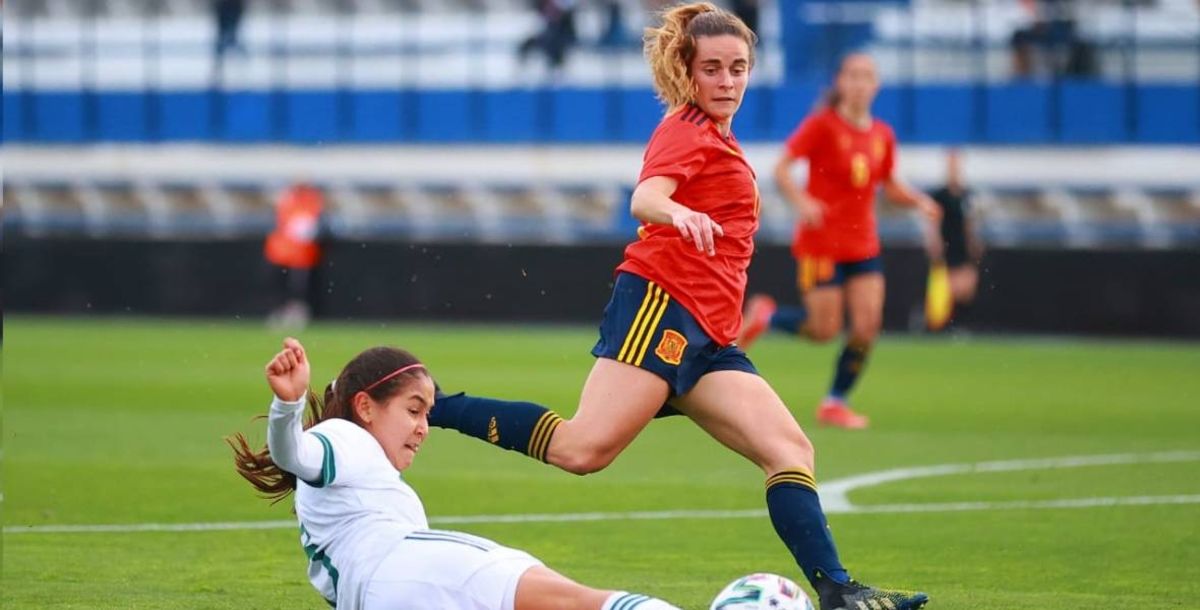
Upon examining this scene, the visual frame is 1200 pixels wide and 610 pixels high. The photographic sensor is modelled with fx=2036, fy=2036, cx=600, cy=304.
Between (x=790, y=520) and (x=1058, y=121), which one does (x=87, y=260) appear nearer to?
(x=1058, y=121)

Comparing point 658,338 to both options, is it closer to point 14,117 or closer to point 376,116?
point 376,116

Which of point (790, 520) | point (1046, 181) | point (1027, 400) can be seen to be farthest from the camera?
point (1046, 181)

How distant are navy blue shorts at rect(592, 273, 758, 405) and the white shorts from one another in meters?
1.33

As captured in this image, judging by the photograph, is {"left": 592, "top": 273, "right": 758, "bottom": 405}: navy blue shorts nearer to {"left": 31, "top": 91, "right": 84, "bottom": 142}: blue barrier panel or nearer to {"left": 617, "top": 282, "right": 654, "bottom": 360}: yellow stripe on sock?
{"left": 617, "top": 282, "right": 654, "bottom": 360}: yellow stripe on sock

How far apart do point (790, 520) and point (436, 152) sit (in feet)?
86.7

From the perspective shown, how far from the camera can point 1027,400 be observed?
16406 millimetres

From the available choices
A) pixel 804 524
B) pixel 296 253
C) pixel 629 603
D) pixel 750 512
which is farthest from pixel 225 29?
pixel 629 603

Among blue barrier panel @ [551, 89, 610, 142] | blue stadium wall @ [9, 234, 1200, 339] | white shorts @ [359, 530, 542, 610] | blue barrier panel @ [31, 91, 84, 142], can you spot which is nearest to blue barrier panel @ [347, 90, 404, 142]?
blue barrier panel @ [551, 89, 610, 142]

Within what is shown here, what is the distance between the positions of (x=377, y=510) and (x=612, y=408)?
1.29 m

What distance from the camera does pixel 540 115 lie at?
105 feet

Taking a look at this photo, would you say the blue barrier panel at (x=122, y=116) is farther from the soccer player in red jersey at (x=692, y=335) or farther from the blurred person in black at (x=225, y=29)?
the soccer player in red jersey at (x=692, y=335)

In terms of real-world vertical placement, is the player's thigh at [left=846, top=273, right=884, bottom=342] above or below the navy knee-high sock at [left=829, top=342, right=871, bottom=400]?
above

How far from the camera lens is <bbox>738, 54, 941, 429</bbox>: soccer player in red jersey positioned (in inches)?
530

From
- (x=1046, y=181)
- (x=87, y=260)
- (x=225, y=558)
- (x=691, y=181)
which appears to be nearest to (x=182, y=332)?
(x=87, y=260)
